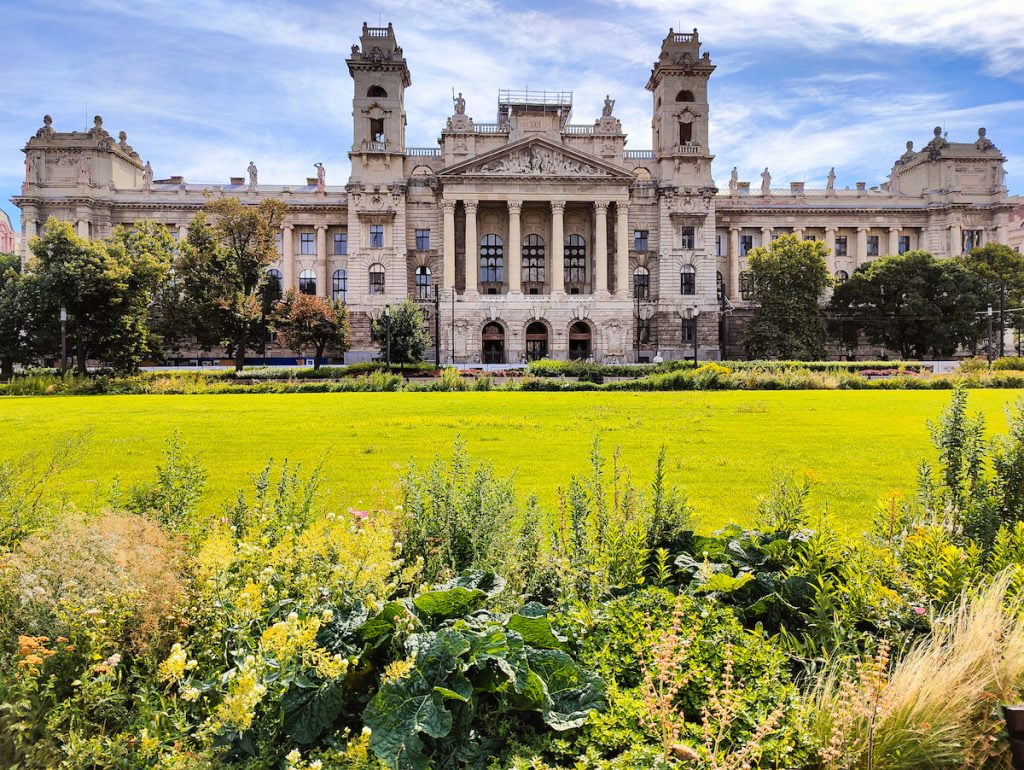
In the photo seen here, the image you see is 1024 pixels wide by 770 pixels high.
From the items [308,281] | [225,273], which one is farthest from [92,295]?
[308,281]

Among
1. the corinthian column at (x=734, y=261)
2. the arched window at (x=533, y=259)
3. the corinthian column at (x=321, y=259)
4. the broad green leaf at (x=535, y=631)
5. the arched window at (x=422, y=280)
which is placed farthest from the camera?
the corinthian column at (x=734, y=261)

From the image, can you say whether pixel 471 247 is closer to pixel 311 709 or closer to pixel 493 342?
pixel 493 342

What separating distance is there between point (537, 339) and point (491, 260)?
9086mm

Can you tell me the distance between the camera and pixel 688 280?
60000mm

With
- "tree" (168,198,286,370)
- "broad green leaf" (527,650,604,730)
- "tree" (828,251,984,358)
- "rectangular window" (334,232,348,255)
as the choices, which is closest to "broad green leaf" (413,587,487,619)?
"broad green leaf" (527,650,604,730)

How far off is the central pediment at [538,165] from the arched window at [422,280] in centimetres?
826

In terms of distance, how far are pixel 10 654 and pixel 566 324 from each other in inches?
2088

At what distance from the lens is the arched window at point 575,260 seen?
60.7m

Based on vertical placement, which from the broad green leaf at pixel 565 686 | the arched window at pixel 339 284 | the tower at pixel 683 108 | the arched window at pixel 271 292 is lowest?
the broad green leaf at pixel 565 686

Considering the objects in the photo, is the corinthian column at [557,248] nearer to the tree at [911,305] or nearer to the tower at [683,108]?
the tower at [683,108]

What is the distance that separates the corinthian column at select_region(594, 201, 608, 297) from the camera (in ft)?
185

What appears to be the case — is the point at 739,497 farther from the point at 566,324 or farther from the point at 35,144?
the point at 35,144

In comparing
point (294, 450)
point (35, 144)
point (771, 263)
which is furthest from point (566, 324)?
point (35, 144)

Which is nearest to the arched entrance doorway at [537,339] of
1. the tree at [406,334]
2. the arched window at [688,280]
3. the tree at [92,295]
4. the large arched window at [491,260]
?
the large arched window at [491,260]
